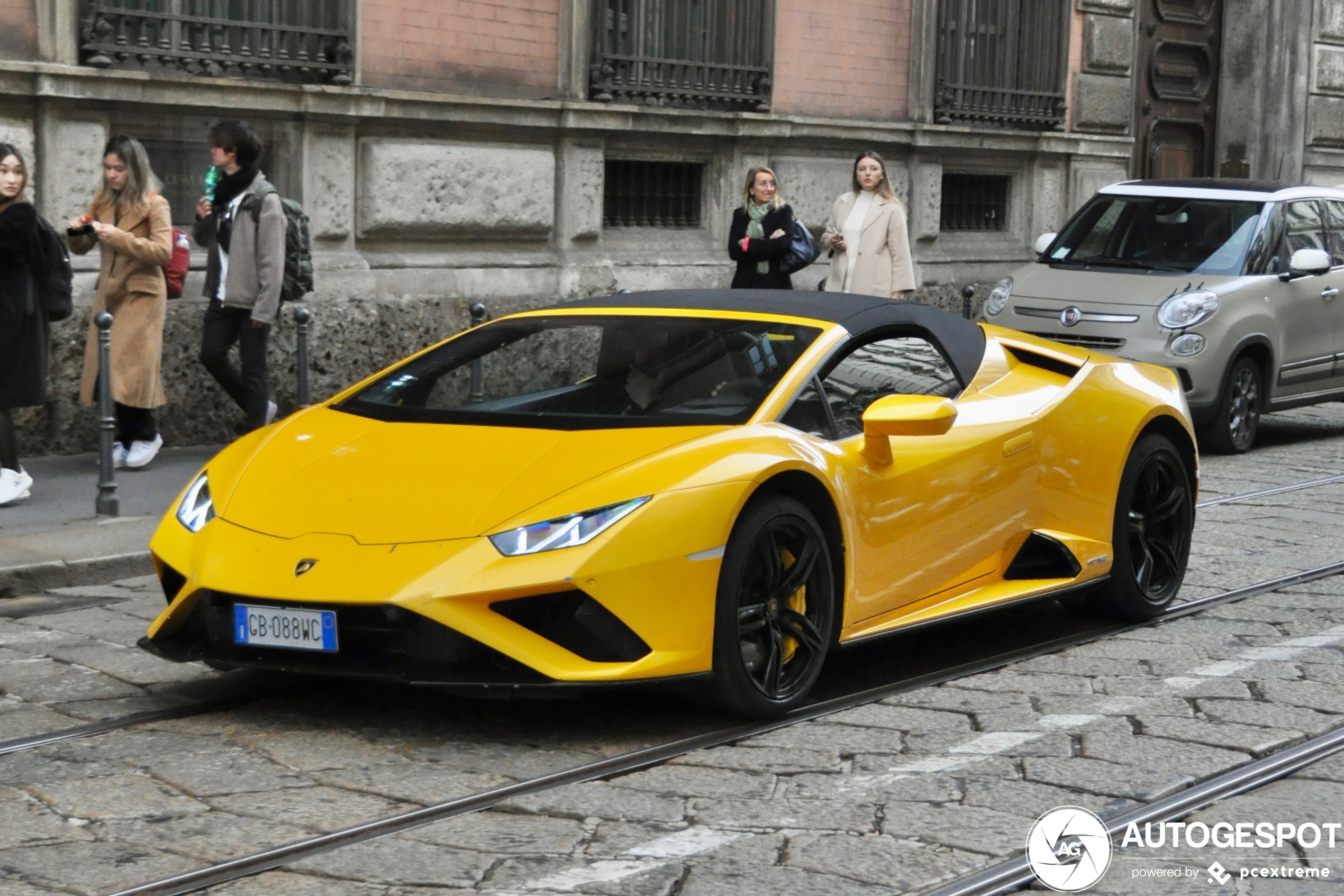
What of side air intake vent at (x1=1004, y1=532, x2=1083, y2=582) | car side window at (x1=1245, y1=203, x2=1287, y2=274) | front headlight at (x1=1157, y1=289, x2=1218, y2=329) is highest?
car side window at (x1=1245, y1=203, x2=1287, y2=274)

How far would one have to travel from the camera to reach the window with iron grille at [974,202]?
1775 cm

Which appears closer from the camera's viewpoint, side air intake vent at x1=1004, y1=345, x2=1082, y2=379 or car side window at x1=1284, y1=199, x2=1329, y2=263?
side air intake vent at x1=1004, y1=345, x2=1082, y2=379

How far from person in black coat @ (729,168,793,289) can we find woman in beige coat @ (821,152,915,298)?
0.43 meters

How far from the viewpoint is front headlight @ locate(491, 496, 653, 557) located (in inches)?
197

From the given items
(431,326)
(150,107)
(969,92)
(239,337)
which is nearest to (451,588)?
(239,337)

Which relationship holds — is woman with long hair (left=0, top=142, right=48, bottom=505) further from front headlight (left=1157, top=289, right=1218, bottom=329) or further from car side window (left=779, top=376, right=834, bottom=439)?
front headlight (left=1157, top=289, right=1218, bottom=329)

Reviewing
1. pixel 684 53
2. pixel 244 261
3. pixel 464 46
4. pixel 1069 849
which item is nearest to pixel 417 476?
pixel 1069 849

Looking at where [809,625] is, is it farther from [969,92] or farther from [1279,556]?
[969,92]

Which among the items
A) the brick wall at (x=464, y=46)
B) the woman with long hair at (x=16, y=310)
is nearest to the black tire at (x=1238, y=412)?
the brick wall at (x=464, y=46)

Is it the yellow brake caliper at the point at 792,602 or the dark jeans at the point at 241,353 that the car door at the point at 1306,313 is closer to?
the dark jeans at the point at 241,353

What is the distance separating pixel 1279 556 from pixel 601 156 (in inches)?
273

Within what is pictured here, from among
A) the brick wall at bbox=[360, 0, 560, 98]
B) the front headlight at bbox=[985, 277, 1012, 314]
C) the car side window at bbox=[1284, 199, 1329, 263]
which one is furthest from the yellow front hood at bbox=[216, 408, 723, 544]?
the car side window at bbox=[1284, 199, 1329, 263]

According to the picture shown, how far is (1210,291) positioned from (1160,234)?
0.92 m

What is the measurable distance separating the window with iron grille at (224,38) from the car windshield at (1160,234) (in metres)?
4.98
